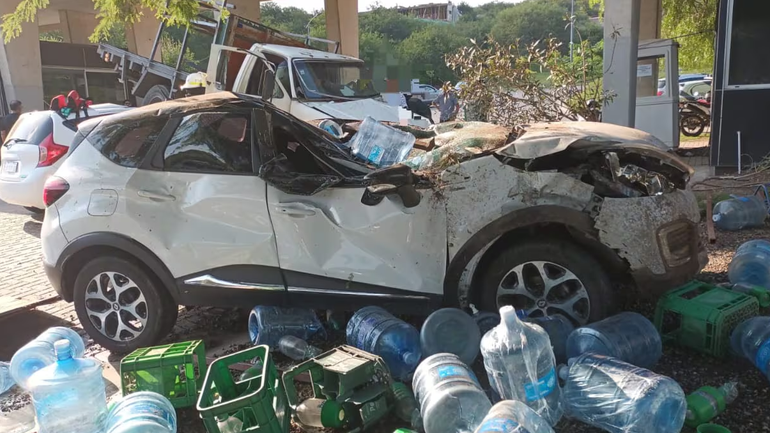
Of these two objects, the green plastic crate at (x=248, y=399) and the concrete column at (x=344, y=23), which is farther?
the concrete column at (x=344, y=23)

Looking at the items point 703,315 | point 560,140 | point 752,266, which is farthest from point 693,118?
point 560,140

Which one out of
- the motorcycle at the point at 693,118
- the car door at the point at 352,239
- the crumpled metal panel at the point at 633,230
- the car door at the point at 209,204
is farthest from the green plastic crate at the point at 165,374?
the motorcycle at the point at 693,118

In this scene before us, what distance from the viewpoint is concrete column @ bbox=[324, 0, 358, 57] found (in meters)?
18.3

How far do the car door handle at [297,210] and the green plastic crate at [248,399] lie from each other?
3.52 ft

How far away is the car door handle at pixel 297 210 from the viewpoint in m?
3.94

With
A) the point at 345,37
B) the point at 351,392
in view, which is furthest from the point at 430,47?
the point at 351,392

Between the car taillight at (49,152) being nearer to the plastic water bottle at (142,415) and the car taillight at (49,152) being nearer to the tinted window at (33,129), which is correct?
the tinted window at (33,129)

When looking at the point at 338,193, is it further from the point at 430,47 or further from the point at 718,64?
the point at 430,47

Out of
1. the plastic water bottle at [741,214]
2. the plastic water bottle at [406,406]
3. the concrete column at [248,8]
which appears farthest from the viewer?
the concrete column at [248,8]

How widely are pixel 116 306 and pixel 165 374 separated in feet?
3.62

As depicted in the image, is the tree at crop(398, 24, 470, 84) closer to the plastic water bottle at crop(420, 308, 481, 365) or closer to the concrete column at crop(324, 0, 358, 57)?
the concrete column at crop(324, 0, 358, 57)

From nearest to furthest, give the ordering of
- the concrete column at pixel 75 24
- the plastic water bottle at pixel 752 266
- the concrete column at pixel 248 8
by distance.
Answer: the plastic water bottle at pixel 752 266 → the concrete column at pixel 248 8 → the concrete column at pixel 75 24

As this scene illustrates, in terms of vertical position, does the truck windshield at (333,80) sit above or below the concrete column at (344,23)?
below

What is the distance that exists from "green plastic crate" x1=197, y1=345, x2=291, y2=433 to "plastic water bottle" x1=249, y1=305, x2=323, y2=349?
2.95 feet
